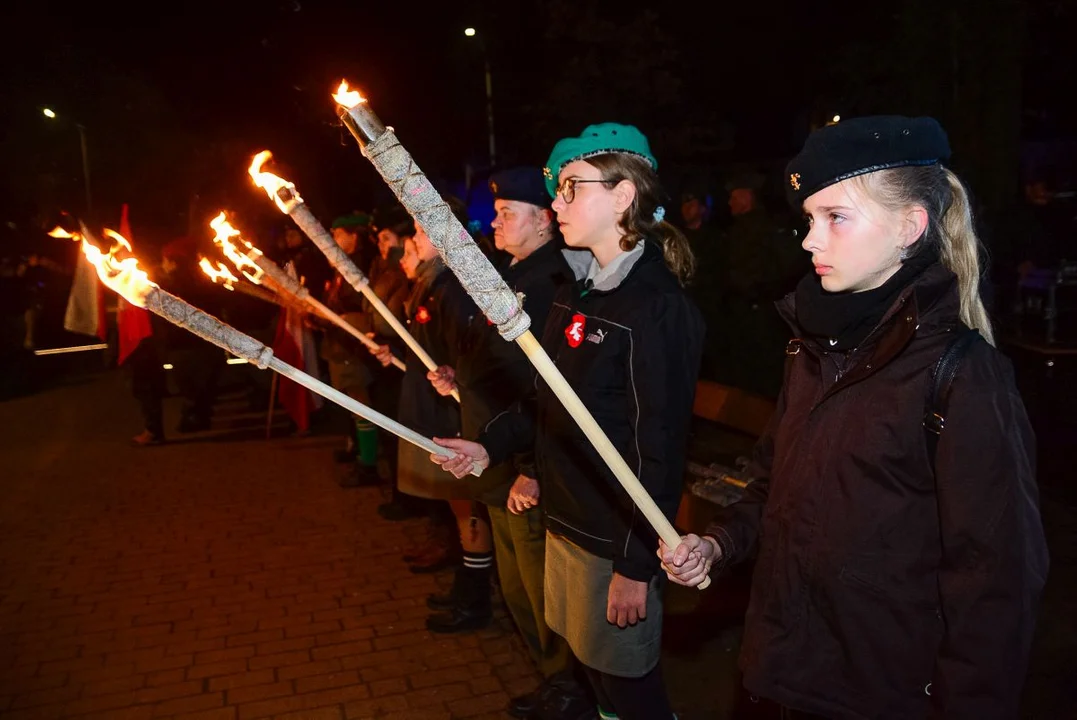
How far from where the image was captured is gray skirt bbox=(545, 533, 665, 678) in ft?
10.6

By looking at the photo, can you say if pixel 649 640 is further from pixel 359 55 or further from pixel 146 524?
pixel 359 55

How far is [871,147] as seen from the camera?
2145 mm

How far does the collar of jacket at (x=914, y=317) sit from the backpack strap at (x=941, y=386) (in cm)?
5

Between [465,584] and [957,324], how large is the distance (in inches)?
157

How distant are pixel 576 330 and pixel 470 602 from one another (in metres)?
2.72

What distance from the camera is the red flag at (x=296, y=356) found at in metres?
9.78

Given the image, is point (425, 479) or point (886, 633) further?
point (425, 479)

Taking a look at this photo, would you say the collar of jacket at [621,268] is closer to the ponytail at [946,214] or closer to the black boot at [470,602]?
the ponytail at [946,214]

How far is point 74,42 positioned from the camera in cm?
2080

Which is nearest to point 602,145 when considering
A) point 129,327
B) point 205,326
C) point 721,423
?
point 205,326

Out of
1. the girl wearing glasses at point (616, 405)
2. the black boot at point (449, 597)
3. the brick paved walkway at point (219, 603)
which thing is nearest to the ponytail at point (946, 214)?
the girl wearing glasses at point (616, 405)

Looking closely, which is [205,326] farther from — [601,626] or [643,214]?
[601,626]

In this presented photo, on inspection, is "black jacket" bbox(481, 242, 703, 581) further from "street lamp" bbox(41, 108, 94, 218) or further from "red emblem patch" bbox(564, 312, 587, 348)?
"street lamp" bbox(41, 108, 94, 218)

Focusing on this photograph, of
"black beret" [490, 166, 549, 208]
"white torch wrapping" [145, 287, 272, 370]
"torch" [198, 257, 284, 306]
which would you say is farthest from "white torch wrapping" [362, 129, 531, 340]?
"torch" [198, 257, 284, 306]
